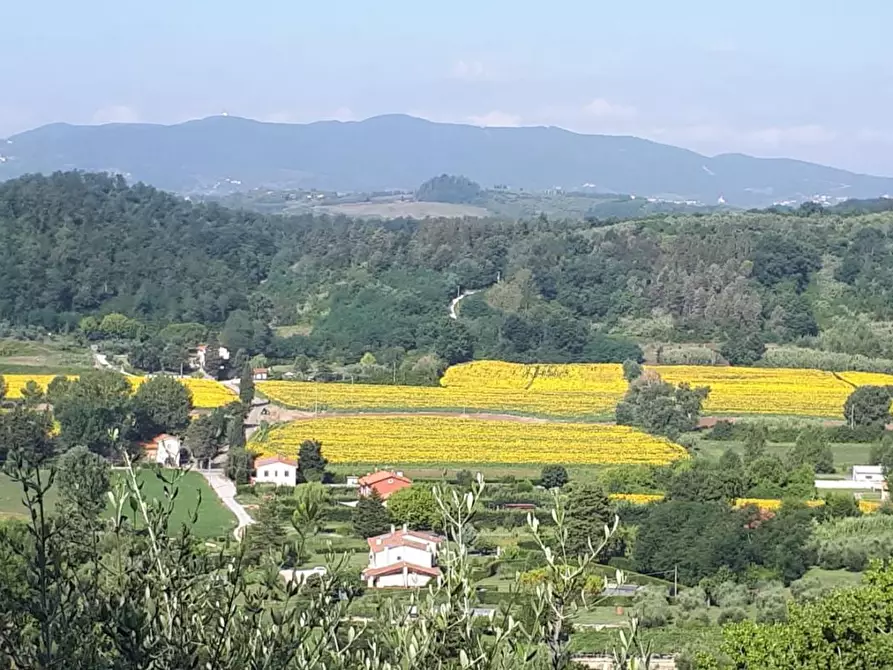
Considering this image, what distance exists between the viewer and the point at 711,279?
1665 inches

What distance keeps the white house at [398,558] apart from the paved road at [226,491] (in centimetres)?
286

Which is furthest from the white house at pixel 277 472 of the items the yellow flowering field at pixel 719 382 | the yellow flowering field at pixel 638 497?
the yellow flowering field at pixel 719 382

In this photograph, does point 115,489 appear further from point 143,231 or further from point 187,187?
point 187,187

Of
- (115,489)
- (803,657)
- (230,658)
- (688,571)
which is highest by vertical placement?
(115,489)

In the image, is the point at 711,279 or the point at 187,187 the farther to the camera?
the point at 187,187

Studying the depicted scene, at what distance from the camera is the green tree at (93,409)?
24766mm

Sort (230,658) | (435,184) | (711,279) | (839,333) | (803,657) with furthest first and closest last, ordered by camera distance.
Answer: (435,184), (711,279), (839,333), (803,657), (230,658)

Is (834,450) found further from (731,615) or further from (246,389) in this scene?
(246,389)

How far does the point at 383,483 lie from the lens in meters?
22.5

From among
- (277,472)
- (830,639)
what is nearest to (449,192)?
(277,472)

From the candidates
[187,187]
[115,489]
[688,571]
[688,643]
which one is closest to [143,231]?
[688,571]

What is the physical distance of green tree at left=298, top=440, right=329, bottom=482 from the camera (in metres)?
23.8

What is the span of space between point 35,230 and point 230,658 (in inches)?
1756

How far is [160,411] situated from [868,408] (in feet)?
48.3
